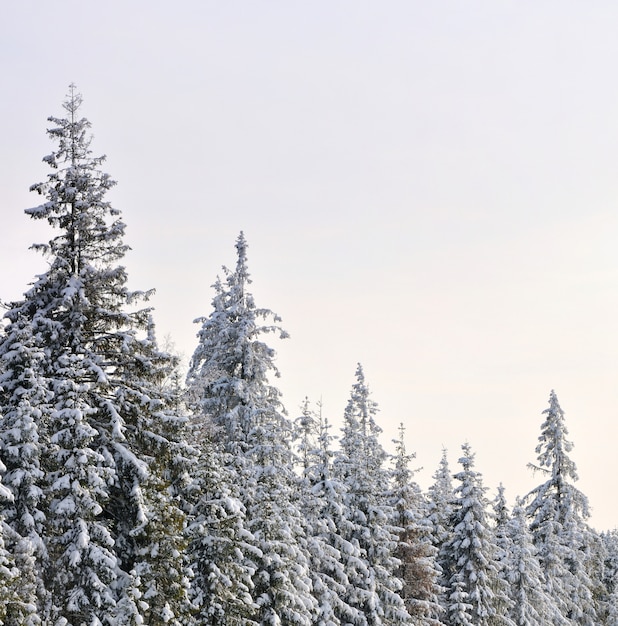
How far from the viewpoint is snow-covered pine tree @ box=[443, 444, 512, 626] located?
45.4m

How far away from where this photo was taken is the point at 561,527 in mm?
57906

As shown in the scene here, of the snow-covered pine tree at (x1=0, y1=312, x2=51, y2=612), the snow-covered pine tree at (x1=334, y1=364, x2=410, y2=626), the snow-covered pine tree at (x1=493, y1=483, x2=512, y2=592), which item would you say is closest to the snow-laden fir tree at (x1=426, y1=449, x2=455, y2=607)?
the snow-covered pine tree at (x1=493, y1=483, x2=512, y2=592)

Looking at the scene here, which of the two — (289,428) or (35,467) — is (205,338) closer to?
(289,428)

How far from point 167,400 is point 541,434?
40319mm

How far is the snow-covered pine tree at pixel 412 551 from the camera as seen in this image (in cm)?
4309

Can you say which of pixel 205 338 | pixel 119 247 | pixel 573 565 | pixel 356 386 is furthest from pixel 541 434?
pixel 119 247

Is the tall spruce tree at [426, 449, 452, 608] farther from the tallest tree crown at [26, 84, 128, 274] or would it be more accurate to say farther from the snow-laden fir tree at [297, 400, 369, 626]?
the tallest tree crown at [26, 84, 128, 274]

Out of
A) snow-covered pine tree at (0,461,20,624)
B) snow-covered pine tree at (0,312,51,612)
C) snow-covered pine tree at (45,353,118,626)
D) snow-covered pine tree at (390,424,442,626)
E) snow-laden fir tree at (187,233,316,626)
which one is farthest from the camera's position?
snow-covered pine tree at (390,424,442,626)

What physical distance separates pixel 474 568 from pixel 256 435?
670 inches

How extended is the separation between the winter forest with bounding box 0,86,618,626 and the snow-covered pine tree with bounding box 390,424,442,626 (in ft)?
0.36

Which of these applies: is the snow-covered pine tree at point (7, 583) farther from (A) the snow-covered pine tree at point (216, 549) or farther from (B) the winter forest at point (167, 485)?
(A) the snow-covered pine tree at point (216, 549)

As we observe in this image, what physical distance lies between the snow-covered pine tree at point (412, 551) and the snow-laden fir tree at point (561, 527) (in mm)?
12686

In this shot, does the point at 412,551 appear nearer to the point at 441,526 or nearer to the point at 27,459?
the point at 441,526

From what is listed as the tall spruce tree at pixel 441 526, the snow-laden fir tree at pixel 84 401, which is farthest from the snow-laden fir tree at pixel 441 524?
the snow-laden fir tree at pixel 84 401
